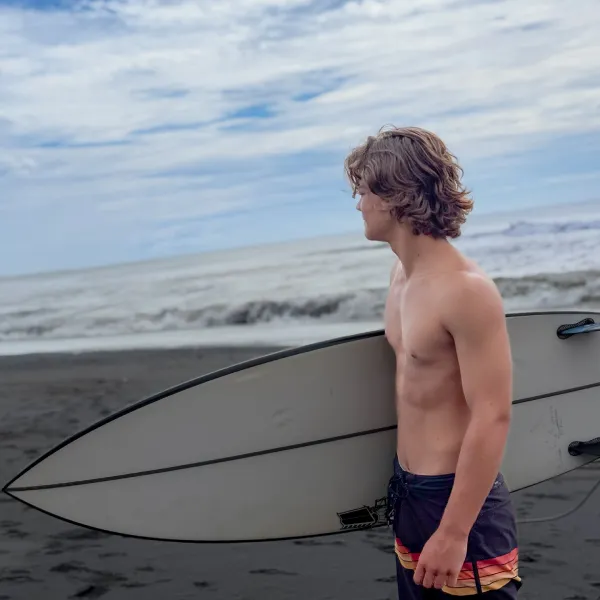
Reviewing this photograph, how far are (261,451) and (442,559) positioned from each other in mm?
952

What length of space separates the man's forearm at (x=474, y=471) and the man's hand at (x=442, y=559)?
0.07 feet

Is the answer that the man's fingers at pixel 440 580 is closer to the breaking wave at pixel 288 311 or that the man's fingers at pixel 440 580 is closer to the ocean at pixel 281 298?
the ocean at pixel 281 298

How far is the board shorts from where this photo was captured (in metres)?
1.76

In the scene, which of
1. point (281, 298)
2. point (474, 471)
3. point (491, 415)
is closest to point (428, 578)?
point (474, 471)

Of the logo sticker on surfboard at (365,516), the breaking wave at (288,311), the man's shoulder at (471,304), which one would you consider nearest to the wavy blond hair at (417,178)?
the man's shoulder at (471,304)

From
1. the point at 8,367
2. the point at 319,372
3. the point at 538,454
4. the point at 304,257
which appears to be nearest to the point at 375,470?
the point at 319,372

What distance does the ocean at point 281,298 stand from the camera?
42.4ft

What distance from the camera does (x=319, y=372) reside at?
2445 millimetres

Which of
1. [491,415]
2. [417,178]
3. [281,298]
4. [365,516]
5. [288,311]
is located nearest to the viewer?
[491,415]

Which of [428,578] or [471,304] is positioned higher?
[471,304]

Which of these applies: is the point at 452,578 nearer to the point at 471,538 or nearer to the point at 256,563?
the point at 471,538

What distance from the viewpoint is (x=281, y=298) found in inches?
600

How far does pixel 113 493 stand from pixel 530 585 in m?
1.71

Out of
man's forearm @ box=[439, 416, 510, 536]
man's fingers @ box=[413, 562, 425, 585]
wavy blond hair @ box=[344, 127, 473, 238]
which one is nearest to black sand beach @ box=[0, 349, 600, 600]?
man's fingers @ box=[413, 562, 425, 585]
